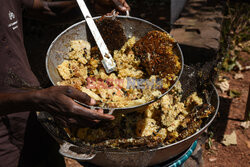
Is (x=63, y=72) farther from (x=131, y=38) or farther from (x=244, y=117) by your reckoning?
(x=244, y=117)

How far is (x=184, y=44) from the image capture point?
2.87 m

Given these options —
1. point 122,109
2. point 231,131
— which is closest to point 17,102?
point 122,109

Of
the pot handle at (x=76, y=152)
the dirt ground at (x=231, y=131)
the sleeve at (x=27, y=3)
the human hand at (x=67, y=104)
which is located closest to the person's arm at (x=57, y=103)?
the human hand at (x=67, y=104)

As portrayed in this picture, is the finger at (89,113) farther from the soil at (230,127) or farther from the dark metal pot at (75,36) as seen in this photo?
the soil at (230,127)

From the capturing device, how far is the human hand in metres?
1.12

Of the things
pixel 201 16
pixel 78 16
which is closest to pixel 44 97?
pixel 78 16

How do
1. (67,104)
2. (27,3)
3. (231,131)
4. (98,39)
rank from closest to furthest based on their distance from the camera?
1. (67,104)
2. (98,39)
3. (27,3)
4. (231,131)

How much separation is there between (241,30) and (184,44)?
6.75ft

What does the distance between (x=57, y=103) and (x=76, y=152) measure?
1.03 ft

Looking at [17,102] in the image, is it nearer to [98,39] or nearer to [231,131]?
[98,39]

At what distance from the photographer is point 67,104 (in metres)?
1.13

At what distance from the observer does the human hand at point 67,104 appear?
112 centimetres

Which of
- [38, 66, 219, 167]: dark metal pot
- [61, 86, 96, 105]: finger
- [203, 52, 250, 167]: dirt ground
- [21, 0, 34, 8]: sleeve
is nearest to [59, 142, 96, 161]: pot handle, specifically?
[38, 66, 219, 167]: dark metal pot

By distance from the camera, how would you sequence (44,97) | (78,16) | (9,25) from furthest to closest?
1. (78,16)
2. (9,25)
3. (44,97)
